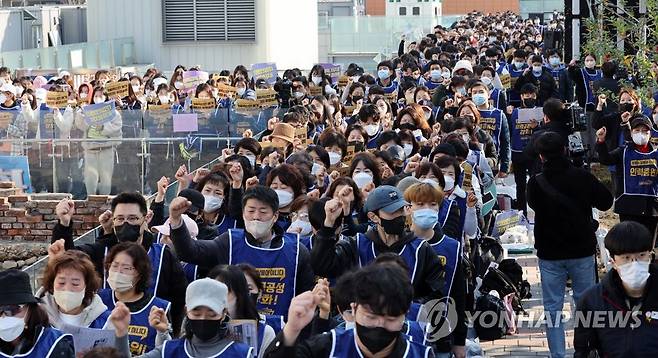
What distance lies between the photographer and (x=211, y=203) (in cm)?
1120

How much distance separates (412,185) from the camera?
1002cm

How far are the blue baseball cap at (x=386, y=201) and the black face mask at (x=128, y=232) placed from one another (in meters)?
1.54

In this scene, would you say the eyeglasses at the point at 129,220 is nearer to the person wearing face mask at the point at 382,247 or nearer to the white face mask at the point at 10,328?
the person wearing face mask at the point at 382,247

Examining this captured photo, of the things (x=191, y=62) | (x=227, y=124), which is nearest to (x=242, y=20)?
(x=191, y=62)

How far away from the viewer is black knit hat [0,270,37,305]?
775 cm

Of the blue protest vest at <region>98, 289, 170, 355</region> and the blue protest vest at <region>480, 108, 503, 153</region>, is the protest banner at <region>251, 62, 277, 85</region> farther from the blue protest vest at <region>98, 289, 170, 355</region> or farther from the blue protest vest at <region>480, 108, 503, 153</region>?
the blue protest vest at <region>98, 289, 170, 355</region>

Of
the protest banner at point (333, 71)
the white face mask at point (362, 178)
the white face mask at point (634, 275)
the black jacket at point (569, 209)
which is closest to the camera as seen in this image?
the white face mask at point (634, 275)

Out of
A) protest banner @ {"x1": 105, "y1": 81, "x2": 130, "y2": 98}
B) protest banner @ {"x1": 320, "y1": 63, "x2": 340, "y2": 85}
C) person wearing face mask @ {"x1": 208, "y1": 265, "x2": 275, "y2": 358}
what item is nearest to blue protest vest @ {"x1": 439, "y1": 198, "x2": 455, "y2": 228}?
person wearing face mask @ {"x1": 208, "y1": 265, "x2": 275, "y2": 358}

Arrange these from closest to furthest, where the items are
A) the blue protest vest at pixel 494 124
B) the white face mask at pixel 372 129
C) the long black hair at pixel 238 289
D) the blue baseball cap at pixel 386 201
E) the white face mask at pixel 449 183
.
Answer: the long black hair at pixel 238 289 < the blue baseball cap at pixel 386 201 < the white face mask at pixel 449 183 < the white face mask at pixel 372 129 < the blue protest vest at pixel 494 124

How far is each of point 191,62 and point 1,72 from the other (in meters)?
14.5

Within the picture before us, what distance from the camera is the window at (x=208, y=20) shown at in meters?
42.7

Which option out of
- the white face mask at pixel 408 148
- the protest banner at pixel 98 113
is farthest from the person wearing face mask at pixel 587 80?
the white face mask at pixel 408 148

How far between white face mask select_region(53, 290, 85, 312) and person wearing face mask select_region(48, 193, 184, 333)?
54 centimetres

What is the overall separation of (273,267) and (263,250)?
0.12m
